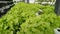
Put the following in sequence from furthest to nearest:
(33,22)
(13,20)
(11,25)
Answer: (13,20) → (11,25) → (33,22)

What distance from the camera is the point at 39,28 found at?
6.71 ft

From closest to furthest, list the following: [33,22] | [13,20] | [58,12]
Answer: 1. [33,22]
2. [13,20]
3. [58,12]

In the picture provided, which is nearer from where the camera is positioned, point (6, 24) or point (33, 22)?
point (33, 22)

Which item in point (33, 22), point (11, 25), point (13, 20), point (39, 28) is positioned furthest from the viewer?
point (13, 20)

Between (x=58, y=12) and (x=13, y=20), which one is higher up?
(x=13, y=20)

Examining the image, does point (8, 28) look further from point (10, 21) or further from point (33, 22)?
point (33, 22)

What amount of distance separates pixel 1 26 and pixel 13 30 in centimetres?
16

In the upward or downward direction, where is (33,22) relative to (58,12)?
upward

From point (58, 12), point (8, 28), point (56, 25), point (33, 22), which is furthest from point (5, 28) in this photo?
point (58, 12)

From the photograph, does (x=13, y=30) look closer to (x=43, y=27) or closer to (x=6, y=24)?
(x=6, y=24)

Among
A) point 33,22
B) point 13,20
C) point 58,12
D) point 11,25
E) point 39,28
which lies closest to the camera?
point 39,28

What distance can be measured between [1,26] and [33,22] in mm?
433

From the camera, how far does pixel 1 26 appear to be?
7.52 ft

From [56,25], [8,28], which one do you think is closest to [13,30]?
[8,28]
